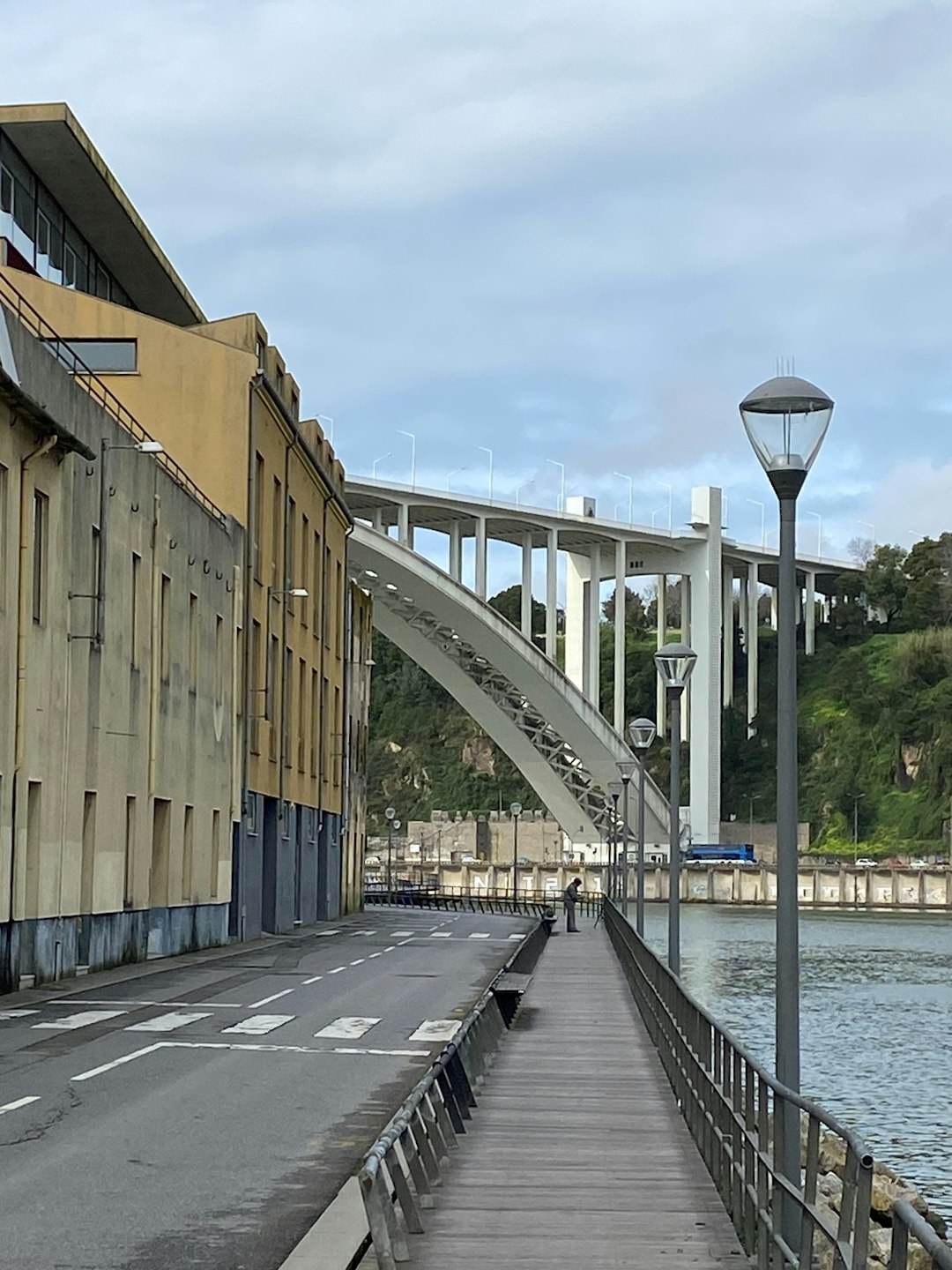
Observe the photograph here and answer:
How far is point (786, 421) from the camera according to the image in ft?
32.7

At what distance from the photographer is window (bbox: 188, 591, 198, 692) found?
3712cm

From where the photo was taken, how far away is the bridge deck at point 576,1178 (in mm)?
9102

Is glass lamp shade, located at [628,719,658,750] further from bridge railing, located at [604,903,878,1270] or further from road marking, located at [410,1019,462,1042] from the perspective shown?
bridge railing, located at [604,903,878,1270]

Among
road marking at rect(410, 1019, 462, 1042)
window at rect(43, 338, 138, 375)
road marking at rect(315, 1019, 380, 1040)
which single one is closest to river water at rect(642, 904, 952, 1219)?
road marking at rect(410, 1019, 462, 1042)

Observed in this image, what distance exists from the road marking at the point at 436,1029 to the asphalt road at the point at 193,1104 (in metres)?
0.06

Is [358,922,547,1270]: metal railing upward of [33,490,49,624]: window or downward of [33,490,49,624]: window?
downward

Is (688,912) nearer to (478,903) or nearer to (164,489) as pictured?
(478,903)

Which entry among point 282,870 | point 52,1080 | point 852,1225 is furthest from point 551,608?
point 852,1225

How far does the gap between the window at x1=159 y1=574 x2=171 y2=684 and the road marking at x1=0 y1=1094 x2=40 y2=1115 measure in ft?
65.0

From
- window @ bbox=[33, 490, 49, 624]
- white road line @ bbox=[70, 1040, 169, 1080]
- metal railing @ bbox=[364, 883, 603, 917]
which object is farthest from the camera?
metal railing @ bbox=[364, 883, 603, 917]

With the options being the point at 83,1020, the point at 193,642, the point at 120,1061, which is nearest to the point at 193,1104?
the point at 120,1061

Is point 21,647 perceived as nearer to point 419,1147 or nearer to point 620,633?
point 419,1147

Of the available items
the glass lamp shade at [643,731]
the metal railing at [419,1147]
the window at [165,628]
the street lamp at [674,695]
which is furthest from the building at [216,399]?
the metal railing at [419,1147]

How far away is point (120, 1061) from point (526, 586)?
10132 centimetres
